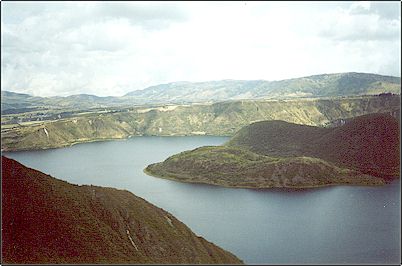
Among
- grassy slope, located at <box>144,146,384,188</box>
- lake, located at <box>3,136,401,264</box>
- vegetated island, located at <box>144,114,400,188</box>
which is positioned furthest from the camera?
vegetated island, located at <box>144,114,400,188</box>

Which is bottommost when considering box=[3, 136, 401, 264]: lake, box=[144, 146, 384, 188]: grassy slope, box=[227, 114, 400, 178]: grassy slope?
box=[3, 136, 401, 264]: lake

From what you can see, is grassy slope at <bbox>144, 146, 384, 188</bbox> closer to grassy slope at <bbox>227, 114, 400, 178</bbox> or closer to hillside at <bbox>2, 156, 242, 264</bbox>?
Result: grassy slope at <bbox>227, 114, 400, 178</bbox>

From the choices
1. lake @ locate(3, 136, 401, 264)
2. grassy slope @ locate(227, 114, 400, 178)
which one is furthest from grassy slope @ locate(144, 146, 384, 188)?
grassy slope @ locate(227, 114, 400, 178)

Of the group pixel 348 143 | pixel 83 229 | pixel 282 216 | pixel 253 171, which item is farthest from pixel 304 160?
pixel 83 229

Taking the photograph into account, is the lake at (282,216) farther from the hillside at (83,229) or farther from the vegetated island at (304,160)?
the hillside at (83,229)

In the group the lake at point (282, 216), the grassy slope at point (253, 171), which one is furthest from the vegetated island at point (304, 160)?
the lake at point (282, 216)

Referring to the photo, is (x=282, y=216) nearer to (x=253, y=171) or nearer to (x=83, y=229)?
(x=253, y=171)

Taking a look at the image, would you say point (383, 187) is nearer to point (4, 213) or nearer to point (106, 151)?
point (4, 213)
